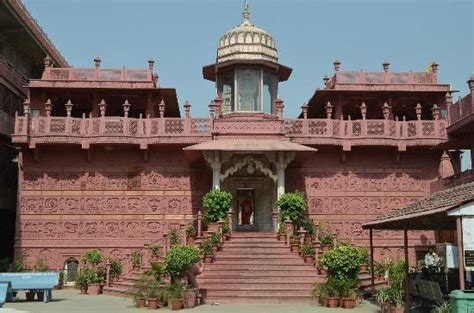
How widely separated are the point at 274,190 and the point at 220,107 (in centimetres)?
404

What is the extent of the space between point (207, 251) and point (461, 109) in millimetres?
10211

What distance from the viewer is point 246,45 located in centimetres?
2430

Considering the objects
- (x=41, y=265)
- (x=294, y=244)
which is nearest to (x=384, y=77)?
(x=294, y=244)

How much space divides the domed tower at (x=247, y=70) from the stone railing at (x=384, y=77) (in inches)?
91.1

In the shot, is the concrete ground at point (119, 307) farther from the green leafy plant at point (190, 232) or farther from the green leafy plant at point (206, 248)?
the green leafy plant at point (190, 232)

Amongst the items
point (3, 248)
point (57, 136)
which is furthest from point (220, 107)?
point (3, 248)

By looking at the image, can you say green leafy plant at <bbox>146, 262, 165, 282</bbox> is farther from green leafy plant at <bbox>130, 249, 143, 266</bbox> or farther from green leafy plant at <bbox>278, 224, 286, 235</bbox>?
green leafy plant at <bbox>278, 224, 286, 235</bbox>

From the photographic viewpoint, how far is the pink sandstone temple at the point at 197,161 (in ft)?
74.0

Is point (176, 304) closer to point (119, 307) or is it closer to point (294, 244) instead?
point (119, 307)

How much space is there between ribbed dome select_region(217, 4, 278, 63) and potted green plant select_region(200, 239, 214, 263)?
831 cm

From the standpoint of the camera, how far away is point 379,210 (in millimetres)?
23250

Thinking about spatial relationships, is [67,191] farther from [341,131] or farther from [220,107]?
[341,131]

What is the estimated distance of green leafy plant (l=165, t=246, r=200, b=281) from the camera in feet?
51.5

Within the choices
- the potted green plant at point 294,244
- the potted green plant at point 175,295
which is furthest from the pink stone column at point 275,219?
the potted green plant at point 175,295
